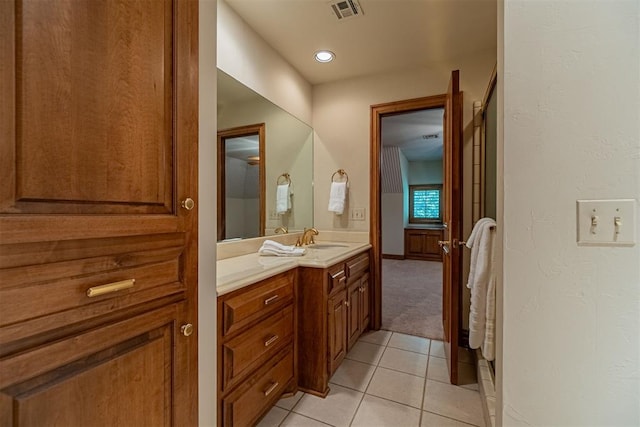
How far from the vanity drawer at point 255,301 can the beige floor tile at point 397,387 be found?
0.82 metres

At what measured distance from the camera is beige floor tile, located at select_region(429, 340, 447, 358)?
7.26 feet

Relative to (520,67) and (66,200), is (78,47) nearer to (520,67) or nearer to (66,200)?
(66,200)

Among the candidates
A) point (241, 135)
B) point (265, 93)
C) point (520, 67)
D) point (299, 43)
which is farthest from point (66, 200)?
point (299, 43)

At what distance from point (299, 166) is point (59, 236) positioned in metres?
2.19

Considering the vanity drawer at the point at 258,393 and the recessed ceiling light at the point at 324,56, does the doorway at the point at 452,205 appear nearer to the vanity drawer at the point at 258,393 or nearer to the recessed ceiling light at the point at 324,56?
the recessed ceiling light at the point at 324,56

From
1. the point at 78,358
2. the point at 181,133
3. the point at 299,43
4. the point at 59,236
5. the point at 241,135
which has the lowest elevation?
the point at 78,358

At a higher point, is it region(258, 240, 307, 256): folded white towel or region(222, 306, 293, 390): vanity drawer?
region(258, 240, 307, 256): folded white towel

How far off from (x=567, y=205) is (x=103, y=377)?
1.25m

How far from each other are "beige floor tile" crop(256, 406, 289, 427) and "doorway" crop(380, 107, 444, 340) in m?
1.40

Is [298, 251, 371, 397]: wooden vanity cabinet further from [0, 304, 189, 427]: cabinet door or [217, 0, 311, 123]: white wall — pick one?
[217, 0, 311, 123]: white wall

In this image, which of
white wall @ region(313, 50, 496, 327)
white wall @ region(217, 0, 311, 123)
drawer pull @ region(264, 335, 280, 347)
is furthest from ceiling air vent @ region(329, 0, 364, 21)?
drawer pull @ region(264, 335, 280, 347)

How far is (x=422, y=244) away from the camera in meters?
6.42

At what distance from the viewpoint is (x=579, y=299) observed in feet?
2.46

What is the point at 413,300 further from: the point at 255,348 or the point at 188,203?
the point at 188,203
